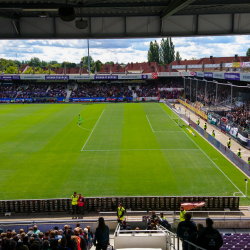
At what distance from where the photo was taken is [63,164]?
973 inches

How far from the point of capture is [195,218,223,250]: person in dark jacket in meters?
5.79

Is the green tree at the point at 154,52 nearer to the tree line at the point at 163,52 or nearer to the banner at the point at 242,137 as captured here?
the tree line at the point at 163,52

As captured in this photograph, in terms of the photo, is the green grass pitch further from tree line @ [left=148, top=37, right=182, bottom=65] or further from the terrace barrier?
tree line @ [left=148, top=37, right=182, bottom=65]

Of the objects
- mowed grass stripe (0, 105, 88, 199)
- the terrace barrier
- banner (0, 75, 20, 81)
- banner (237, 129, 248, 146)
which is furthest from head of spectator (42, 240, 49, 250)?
banner (0, 75, 20, 81)

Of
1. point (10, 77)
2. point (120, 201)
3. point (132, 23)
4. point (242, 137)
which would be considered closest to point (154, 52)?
point (10, 77)

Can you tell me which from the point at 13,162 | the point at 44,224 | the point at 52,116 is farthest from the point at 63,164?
the point at 52,116

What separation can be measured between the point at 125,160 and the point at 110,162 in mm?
1418

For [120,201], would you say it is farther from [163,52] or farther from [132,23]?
[163,52]

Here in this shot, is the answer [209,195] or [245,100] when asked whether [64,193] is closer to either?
[209,195]

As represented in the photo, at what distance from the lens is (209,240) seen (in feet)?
19.0

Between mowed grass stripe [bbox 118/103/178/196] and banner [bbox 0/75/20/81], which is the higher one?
banner [bbox 0/75/20/81]

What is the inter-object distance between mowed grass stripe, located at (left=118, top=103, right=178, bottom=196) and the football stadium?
94mm

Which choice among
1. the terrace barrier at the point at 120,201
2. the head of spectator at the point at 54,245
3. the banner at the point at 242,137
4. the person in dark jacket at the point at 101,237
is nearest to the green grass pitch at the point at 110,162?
the terrace barrier at the point at 120,201

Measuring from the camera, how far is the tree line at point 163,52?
11547 centimetres
